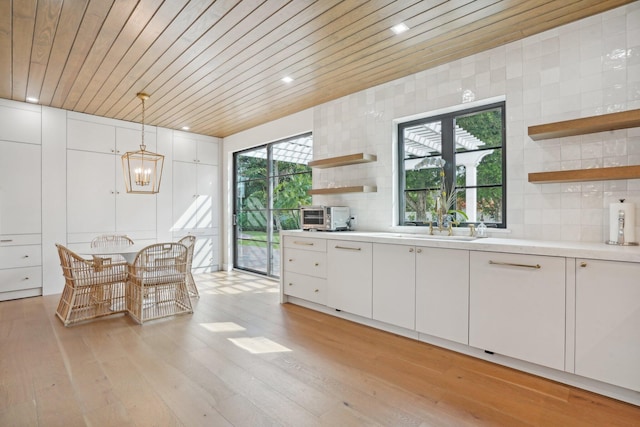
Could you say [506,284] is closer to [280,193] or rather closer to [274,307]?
[274,307]

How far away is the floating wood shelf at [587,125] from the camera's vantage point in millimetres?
2156

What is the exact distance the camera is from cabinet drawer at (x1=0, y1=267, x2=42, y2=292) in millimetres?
4301

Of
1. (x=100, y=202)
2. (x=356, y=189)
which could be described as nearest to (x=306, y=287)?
(x=356, y=189)

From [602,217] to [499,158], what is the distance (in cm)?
91

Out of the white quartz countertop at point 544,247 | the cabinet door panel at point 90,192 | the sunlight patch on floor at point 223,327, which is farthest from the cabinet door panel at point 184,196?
the white quartz countertop at point 544,247

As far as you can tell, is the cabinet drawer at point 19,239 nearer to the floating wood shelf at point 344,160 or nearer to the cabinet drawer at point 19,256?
the cabinet drawer at point 19,256

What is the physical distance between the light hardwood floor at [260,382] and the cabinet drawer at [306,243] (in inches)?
33.2

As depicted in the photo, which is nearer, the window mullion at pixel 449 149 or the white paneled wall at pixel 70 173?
the window mullion at pixel 449 149

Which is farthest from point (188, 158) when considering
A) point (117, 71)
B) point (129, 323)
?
point (129, 323)

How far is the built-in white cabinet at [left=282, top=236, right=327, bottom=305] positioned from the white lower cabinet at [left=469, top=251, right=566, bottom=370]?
164 cm

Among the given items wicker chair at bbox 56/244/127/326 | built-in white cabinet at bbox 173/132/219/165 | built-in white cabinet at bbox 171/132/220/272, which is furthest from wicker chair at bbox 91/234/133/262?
built-in white cabinet at bbox 173/132/219/165

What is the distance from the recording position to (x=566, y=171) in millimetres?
2412

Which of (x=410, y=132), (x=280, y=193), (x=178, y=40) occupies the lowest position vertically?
(x=280, y=193)

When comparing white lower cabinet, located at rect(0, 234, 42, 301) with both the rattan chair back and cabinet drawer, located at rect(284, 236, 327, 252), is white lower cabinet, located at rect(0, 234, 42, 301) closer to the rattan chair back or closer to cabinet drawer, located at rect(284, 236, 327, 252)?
the rattan chair back
